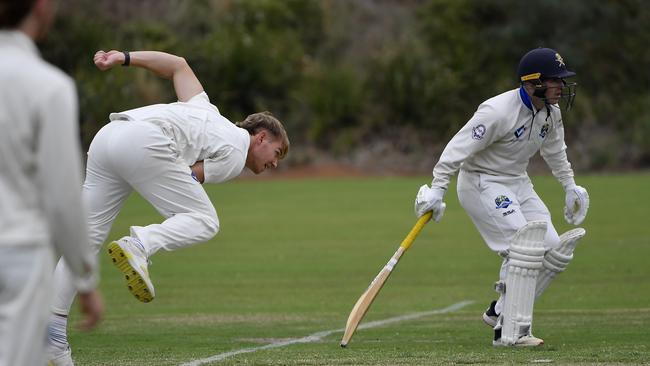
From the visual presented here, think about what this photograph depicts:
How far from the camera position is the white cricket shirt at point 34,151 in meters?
3.57

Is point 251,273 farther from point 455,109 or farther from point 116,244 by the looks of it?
point 455,109

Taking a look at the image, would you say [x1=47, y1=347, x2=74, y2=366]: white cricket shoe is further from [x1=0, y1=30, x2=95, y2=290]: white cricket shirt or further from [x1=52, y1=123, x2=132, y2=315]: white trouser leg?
[x1=0, y1=30, x2=95, y2=290]: white cricket shirt

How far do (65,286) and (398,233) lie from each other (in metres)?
13.1

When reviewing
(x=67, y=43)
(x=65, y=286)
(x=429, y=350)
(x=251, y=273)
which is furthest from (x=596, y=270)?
(x=67, y=43)

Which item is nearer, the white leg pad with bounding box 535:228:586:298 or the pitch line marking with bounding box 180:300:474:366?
the pitch line marking with bounding box 180:300:474:366

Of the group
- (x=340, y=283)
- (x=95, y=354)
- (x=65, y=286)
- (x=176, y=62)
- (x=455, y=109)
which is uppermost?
(x=176, y=62)

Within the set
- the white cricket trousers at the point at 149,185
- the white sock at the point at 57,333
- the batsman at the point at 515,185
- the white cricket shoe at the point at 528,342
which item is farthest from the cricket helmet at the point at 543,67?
the white sock at the point at 57,333

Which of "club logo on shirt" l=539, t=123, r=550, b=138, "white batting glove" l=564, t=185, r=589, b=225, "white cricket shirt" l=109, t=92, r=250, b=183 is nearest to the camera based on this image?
"white cricket shirt" l=109, t=92, r=250, b=183

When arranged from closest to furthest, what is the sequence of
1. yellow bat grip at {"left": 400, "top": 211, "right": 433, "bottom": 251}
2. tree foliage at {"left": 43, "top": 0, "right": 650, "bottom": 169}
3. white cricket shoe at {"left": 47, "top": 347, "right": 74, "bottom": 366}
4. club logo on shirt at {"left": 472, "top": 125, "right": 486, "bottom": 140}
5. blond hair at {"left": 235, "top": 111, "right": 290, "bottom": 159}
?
white cricket shoe at {"left": 47, "top": 347, "right": 74, "bottom": 366}
blond hair at {"left": 235, "top": 111, "right": 290, "bottom": 159}
yellow bat grip at {"left": 400, "top": 211, "right": 433, "bottom": 251}
club logo on shirt at {"left": 472, "top": 125, "right": 486, "bottom": 140}
tree foliage at {"left": 43, "top": 0, "right": 650, "bottom": 169}

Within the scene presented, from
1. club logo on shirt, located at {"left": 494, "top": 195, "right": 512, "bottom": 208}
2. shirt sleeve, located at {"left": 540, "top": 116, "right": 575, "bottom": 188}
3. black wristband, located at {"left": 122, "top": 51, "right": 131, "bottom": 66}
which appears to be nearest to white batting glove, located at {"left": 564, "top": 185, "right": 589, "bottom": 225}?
shirt sleeve, located at {"left": 540, "top": 116, "right": 575, "bottom": 188}

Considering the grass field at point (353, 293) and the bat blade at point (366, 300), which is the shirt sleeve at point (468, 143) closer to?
the bat blade at point (366, 300)

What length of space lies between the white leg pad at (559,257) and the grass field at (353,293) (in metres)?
0.46

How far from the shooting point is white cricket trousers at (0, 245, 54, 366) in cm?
357

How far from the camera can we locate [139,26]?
37875 millimetres
